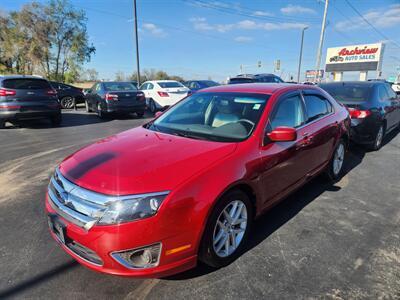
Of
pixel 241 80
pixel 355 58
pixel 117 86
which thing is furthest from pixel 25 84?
pixel 355 58

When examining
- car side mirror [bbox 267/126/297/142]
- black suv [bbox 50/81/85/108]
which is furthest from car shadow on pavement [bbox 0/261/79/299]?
black suv [bbox 50/81/85/108]

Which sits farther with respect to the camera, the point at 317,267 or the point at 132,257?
the point at 317,267

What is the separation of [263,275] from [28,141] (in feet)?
24.0

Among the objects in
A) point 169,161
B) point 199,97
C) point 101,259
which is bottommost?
point 101,259

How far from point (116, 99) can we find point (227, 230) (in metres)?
9.91

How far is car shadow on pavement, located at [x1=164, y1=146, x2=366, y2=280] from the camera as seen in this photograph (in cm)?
259

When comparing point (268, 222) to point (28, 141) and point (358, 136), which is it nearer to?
point (358, 136)

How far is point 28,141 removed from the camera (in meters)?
7.63

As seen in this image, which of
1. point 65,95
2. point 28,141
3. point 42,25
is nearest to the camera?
point 28,141

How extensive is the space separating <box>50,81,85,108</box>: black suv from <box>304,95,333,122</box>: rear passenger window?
48.1 feet

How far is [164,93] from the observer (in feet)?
45.4

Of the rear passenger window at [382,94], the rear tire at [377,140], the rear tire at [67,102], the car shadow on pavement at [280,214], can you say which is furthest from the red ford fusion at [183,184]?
the rear tire at [67,102]

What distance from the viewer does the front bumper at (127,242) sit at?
203 centimetres

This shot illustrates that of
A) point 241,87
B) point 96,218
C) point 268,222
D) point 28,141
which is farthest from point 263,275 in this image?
point 28,141
